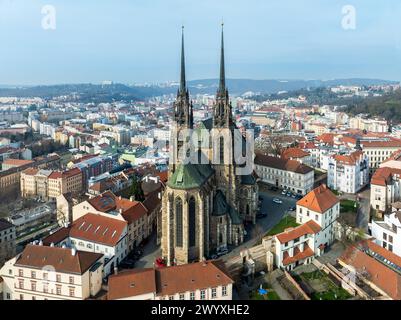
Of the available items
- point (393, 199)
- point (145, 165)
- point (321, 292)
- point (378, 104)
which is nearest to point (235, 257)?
point (321, 292)

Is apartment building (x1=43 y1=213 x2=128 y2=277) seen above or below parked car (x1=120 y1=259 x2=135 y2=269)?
above

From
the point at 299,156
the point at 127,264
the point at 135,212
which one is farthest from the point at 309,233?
the point at 299,156

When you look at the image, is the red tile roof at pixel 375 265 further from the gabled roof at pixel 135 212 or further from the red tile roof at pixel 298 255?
the gabled roof at pixel 135 212

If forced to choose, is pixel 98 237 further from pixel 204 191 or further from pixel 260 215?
pixel 260 215

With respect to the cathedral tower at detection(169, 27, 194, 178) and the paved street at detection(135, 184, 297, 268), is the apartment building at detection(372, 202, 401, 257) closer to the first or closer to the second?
the paved street at detection(135, 184, 297, 268)

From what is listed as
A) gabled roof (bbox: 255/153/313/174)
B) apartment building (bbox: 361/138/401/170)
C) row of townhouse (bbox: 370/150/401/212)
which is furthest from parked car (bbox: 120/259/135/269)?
apartment building (bbox: 361/138/401/170)

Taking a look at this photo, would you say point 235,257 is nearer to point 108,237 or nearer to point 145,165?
point 108,237

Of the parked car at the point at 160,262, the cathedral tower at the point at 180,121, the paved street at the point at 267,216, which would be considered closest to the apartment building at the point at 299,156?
the paved street at the point at 267,216
